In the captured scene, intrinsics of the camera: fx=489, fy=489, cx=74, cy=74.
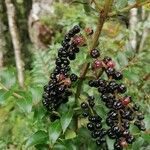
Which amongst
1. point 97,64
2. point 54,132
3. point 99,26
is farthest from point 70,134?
point 99,26

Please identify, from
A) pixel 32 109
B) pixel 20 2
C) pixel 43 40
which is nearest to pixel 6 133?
pixel 43 40

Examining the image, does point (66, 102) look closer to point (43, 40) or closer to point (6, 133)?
point (6, 133)

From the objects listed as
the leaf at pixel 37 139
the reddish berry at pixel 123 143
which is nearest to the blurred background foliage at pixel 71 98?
the leaf at pixel 37 139

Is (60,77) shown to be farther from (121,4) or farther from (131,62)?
(131,62)

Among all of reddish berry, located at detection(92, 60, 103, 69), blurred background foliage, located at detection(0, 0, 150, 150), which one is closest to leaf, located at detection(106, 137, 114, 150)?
blurred background foliage, located at detection(0, 0, 150, 150)

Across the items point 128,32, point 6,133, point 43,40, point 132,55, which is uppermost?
point 132,55

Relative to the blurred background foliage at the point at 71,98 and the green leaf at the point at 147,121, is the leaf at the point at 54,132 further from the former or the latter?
the green leaf at the point at 147,121
